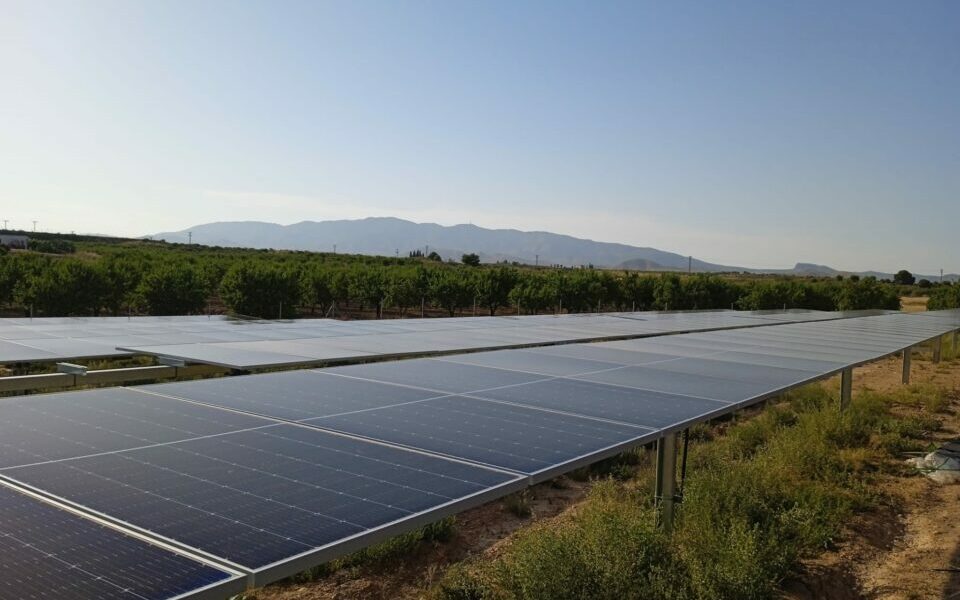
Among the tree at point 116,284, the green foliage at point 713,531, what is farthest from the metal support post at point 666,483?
the tree at point 116,284

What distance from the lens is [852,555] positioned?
985 cm

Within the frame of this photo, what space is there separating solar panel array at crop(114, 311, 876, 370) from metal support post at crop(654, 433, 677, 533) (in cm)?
523

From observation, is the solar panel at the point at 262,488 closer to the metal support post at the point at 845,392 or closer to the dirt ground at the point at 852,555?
the dirt ground at the point at 852,555

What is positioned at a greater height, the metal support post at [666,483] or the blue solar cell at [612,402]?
the blue solar cell at [612,402]

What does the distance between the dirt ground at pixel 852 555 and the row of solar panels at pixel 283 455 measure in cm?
250

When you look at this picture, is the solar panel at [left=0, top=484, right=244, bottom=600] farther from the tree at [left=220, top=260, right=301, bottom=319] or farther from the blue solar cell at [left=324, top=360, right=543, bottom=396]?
the tree at [left=220, top=260, right=301, bottom=319]

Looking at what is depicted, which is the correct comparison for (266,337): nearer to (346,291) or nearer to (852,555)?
(852,555)

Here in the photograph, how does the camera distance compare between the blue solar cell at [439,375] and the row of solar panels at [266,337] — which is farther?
the row of solar panels at [266,337]

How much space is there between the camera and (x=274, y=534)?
→ 370cm

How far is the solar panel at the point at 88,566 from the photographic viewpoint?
3041 mm

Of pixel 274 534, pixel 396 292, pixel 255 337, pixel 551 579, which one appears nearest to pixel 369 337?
pixel 255 337

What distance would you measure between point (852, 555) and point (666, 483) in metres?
3.95

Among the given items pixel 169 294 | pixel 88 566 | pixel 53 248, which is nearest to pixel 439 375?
pixel 88 566

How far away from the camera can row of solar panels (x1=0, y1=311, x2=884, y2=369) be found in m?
11.1
